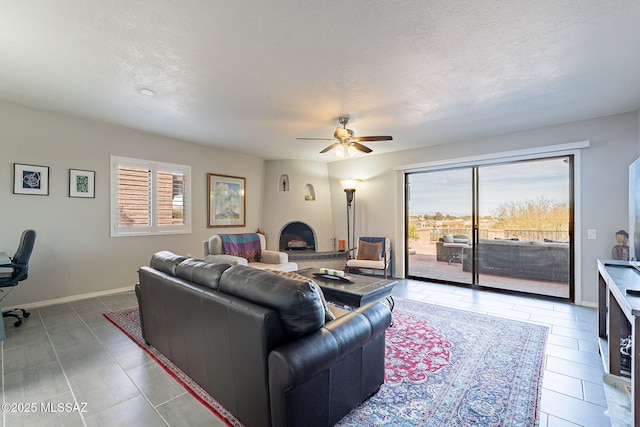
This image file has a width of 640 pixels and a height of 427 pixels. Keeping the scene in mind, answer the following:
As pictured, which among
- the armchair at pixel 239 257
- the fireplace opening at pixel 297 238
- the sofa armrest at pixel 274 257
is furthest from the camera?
the fireplace opening at pixel 297 238

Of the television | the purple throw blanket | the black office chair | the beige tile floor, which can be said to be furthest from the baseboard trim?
the television

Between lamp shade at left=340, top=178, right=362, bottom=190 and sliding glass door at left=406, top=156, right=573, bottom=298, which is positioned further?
lamp shade at left=340, top=178, right=362, bottom=190

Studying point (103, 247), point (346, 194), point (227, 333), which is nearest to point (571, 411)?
point (227, 333)

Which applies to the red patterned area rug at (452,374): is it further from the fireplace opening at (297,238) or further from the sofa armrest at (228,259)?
the fireplace opening at (297,238)

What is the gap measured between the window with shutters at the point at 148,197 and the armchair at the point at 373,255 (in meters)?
3.22

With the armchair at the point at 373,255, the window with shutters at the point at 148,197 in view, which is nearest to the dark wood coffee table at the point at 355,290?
the armchair at the point at 373,255

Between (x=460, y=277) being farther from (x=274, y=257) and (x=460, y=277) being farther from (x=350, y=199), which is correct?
(x=274, y=257)

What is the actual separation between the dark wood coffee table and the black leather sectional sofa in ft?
2.67

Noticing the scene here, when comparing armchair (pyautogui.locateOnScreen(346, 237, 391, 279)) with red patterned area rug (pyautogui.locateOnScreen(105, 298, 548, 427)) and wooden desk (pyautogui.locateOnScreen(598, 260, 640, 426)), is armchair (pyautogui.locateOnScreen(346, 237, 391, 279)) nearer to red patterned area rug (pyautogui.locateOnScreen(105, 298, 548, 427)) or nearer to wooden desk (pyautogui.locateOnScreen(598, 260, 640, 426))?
red patterned area rug (pyautogui.locateOnScreen(105, 298, 548, 427))

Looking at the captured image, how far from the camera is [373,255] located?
5336 mm

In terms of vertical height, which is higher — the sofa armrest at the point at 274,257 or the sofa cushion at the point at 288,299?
the sofa cushion at the point at 288,299

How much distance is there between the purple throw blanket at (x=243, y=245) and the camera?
451 centimetres

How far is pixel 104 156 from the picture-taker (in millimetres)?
4188

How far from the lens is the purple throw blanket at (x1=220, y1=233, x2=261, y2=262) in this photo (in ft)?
14.8
